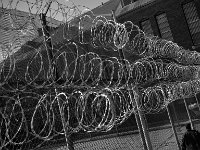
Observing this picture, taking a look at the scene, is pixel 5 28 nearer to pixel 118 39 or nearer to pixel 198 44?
pixel 118 39

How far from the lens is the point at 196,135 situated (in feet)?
18.6

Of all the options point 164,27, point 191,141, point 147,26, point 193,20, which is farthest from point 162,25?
point 191,141

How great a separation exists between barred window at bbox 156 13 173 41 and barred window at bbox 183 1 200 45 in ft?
4.57

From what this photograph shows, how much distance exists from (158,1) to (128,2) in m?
3.08

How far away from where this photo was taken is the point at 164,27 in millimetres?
19391

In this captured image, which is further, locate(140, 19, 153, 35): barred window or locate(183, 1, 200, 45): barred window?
locate(140, 19, 153, 35): barred window

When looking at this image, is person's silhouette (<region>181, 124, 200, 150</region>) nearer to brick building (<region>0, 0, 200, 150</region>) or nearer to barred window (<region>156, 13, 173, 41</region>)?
brick building (<region>0, 0, 200, 150</region>)

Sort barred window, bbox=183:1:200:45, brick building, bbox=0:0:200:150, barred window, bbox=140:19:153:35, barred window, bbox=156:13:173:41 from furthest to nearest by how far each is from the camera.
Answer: barred window, bbox=140:19:153:35
barred window, bbox=156:13:173:41
barred window, bbox=183:1:200:45
brick building, bbox=0:0:200:150

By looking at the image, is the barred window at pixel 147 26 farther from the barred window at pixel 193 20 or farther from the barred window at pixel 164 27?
the barred window at pixel 193 20

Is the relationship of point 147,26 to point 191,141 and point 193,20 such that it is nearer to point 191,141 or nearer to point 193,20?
point 193,20

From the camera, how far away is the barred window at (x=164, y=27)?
62.1ft

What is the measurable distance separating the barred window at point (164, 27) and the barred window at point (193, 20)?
1.39 metres

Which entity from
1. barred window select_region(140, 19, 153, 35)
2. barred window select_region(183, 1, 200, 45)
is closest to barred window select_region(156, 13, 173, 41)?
barred window select_region(140, 19, 153, 35)

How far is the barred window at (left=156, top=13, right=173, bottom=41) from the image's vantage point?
62.1 ft
